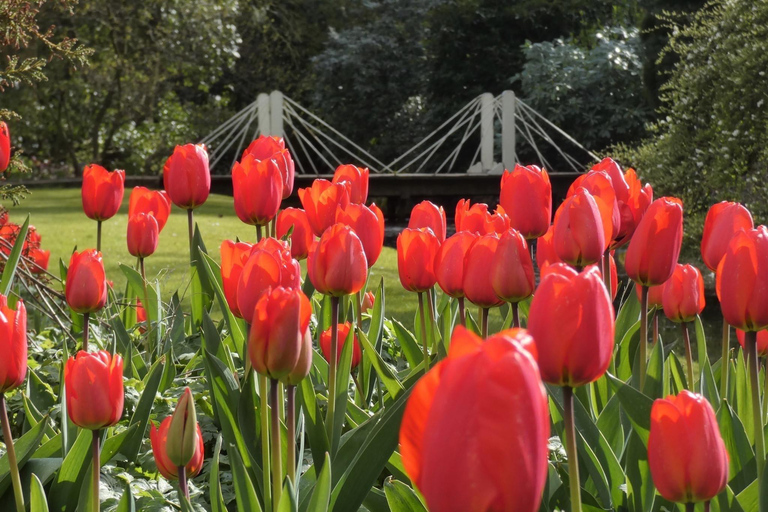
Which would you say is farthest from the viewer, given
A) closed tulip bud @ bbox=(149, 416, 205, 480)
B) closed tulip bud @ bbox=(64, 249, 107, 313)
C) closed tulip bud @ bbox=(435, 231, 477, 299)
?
closed tulip bud @ bbox=(64, 249, 107, 313)

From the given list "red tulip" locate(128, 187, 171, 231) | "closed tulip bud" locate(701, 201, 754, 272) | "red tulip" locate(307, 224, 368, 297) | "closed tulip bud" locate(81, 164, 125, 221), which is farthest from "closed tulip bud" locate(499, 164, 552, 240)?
"closed tulip bud" locate(81, 164, 125, 221)

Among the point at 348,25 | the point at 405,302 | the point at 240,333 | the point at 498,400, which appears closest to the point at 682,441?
the point at 498,400

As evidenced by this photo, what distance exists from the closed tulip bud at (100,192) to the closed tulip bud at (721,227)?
1255mm

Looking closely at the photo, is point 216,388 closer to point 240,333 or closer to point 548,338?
point 240,333

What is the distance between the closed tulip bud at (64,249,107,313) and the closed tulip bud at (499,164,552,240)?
0.72 meters

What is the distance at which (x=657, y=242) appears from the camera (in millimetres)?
1177

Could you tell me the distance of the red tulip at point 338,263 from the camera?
45.4 inches

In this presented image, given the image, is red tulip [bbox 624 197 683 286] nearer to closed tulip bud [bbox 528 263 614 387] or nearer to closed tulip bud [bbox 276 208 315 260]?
closed tulip bud [bbox 528 263 614 387]

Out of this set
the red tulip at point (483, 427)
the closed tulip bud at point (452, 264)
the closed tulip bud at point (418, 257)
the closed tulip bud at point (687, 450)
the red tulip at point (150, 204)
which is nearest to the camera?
the red tulip at point (483, 427)

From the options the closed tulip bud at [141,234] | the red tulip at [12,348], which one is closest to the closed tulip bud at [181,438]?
the red tulip at [12,348]

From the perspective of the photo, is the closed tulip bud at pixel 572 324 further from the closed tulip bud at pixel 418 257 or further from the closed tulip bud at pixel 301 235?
the closed tulip bud at pixel 301 235

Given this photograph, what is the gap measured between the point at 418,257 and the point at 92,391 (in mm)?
570

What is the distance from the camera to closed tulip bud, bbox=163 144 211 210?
167cm

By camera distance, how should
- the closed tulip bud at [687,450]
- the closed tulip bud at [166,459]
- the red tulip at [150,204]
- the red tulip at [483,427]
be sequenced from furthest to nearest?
the red tulip at [150,204]
the closed tulip bud at [166,459]
the closed tulip bud at [687,450]
the red tulip at [483,427]
